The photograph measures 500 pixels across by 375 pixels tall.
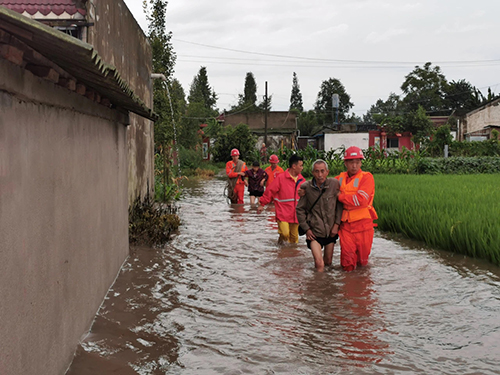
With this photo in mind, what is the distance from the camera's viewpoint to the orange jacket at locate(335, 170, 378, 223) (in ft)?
26.0

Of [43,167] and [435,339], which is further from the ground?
[43,167]

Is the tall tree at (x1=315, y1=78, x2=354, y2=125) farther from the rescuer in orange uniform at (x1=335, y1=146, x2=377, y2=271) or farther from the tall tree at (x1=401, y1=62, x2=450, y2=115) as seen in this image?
the rescuer in orange uniform at (x1=335, y1=146, x2=377, y2=271)

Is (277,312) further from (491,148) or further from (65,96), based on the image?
(491,148)

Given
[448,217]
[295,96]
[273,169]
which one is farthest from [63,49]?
[295,96]

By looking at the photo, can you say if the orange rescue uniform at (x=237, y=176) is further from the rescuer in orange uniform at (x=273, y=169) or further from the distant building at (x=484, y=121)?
the distant building at (x=484, y=121)

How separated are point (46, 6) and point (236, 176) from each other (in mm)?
10048

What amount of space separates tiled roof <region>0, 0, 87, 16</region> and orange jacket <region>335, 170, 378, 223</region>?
4550 millimetres

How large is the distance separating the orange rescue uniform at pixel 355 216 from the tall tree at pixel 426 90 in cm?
6672

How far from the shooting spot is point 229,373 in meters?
4.74

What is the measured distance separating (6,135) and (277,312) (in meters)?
4.10

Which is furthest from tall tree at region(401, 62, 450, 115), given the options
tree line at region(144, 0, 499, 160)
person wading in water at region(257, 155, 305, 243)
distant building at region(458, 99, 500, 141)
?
person wading in water at region(257, 155, 305, 243)

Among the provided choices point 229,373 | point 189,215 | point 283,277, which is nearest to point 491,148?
point 189,215

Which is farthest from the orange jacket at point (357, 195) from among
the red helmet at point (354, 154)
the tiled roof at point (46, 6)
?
the tiled roof at point (46, 6)

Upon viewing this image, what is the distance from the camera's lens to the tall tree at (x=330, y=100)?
279 feet
